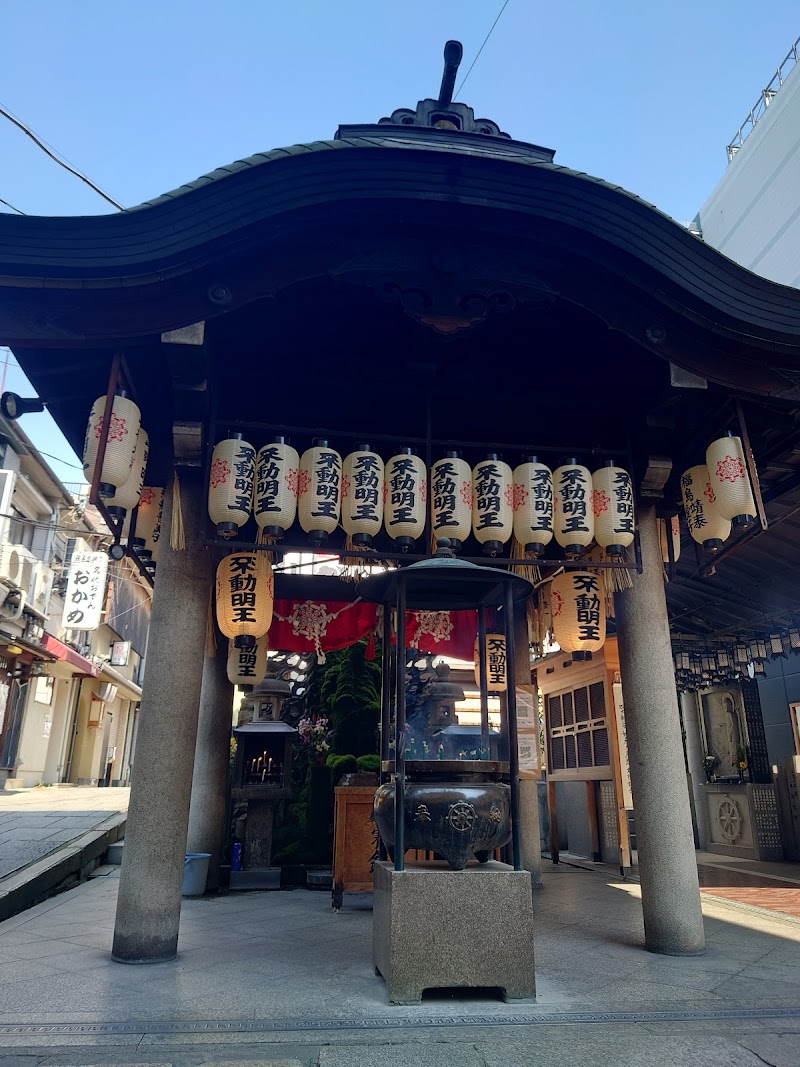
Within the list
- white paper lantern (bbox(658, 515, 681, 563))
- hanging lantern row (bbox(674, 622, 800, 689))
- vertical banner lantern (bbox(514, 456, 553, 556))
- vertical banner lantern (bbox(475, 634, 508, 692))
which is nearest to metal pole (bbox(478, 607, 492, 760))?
vertical banner lantern (bbox(514, 456, 553, 556))

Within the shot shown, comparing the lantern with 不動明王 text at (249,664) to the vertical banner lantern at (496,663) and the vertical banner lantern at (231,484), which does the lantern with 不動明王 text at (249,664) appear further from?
A: the vertical banner lantern at (231,484)

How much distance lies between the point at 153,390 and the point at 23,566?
16115mm

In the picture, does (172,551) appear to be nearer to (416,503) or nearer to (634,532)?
(416,503)

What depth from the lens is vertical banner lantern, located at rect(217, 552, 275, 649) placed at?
7.36 meters

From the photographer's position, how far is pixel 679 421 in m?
7.15

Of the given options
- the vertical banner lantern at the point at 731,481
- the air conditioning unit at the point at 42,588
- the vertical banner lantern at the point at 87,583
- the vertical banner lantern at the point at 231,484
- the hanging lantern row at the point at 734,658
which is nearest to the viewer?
the vertical banner lantern at the point at 231,484

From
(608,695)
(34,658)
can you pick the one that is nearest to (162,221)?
(608,695)

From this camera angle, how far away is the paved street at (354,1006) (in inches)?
152

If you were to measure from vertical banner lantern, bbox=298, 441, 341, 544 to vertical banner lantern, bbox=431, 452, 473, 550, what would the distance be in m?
0.92

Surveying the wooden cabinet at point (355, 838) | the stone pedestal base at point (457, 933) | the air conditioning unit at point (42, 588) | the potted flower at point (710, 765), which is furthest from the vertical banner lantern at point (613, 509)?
the air conditioning unit at point (42, 588)

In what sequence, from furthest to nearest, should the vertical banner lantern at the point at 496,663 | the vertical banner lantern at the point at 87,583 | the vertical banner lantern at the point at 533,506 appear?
1. the vertical banner lantern at the point at 87,583
2. the vertical banner lantern at the point at 496,663
3. the vertical banner lantern at the point at 533,506

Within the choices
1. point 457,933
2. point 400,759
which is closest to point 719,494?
point 400,759

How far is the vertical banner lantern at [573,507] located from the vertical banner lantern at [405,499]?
132 centimetres

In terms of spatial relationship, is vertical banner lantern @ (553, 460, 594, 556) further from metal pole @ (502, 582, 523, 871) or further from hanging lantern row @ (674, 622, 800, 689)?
hanging lantern row @ (674, 622, 800, 689)
